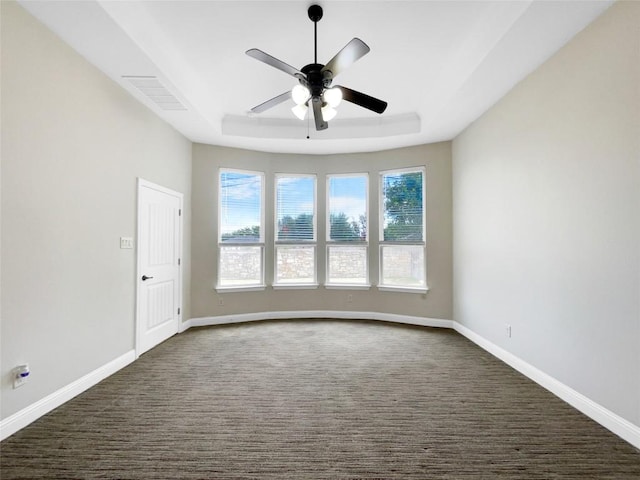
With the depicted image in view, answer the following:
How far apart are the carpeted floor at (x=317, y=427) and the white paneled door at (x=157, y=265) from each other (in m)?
0.47

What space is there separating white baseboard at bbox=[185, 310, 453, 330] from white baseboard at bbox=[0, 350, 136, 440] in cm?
159

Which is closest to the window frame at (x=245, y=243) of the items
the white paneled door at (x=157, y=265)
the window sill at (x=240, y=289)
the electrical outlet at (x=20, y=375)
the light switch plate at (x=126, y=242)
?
the window sill at (x=240, y=289)

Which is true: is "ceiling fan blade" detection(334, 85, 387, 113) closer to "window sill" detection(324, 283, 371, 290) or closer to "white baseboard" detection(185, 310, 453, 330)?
"window sill" detection(324, 283, 371, 290)

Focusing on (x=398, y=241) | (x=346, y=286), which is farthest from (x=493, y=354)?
(x=346, y=286)

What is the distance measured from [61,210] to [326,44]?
2624mm

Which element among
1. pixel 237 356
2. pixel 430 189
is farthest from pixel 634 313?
pixel 237 356

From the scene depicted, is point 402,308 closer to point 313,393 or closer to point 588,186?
point 313,393

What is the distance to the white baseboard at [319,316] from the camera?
4.62 m

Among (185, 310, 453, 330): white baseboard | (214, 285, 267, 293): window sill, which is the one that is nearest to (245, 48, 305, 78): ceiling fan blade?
(214, 285, 267, 293): window sill

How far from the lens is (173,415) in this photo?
2203mm

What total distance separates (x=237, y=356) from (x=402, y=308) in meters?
2.69

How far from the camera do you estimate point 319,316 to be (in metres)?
5.14

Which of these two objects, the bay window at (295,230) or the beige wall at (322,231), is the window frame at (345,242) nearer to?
the beige wall at (322,231)

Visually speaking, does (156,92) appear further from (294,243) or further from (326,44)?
(294,243)
